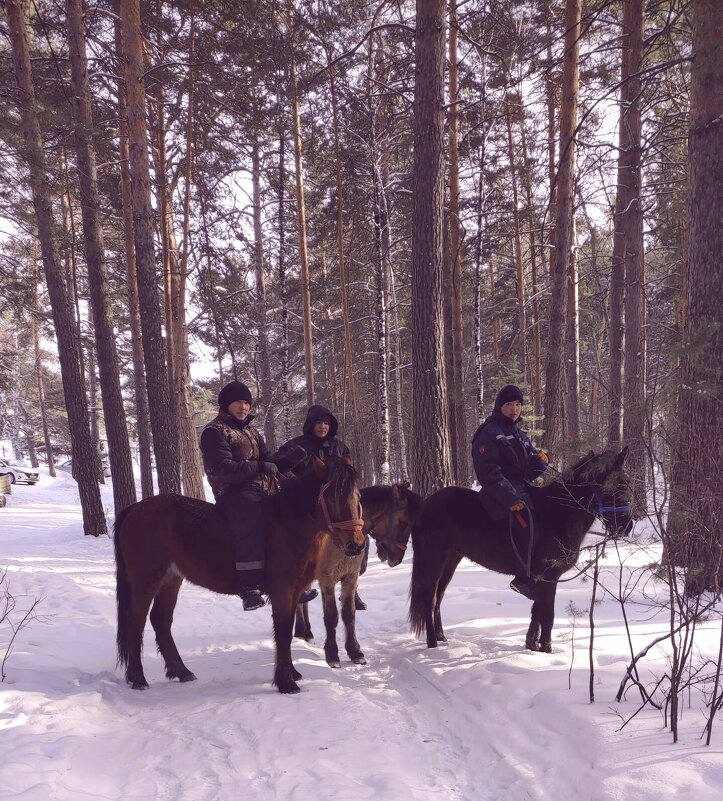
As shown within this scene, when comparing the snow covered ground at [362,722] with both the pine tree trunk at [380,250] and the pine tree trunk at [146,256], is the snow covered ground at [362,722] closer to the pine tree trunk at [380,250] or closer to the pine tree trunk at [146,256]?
the pine tree trunk at [146,256]

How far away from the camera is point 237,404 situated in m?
5.09

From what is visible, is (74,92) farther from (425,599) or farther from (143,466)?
(425,599)

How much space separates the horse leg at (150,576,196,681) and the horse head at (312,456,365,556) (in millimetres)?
1644

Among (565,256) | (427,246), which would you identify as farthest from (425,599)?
(565,256)

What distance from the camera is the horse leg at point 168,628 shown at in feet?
16.1

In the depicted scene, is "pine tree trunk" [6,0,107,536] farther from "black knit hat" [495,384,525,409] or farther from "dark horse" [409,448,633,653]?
"dark horse" [409,448,633,653]

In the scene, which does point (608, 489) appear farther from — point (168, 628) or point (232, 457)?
point (168, 628)

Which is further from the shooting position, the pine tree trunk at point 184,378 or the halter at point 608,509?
the pine tree trunk at point 184,378

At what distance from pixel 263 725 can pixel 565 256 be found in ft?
31.6

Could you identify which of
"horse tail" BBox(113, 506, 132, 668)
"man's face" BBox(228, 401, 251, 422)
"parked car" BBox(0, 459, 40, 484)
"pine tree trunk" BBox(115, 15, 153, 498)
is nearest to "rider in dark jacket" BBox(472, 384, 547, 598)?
"man's face" BBox(228, 401, 251, 422)

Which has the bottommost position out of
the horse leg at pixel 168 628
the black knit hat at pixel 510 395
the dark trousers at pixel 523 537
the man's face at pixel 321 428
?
the horse leg at pixel 168 628

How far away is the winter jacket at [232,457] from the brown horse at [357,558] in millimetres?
897

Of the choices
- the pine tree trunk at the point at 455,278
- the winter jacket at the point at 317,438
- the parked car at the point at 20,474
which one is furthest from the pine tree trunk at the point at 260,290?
the parked car at the point at 20,474

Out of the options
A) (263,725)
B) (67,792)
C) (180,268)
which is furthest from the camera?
(180,268)
